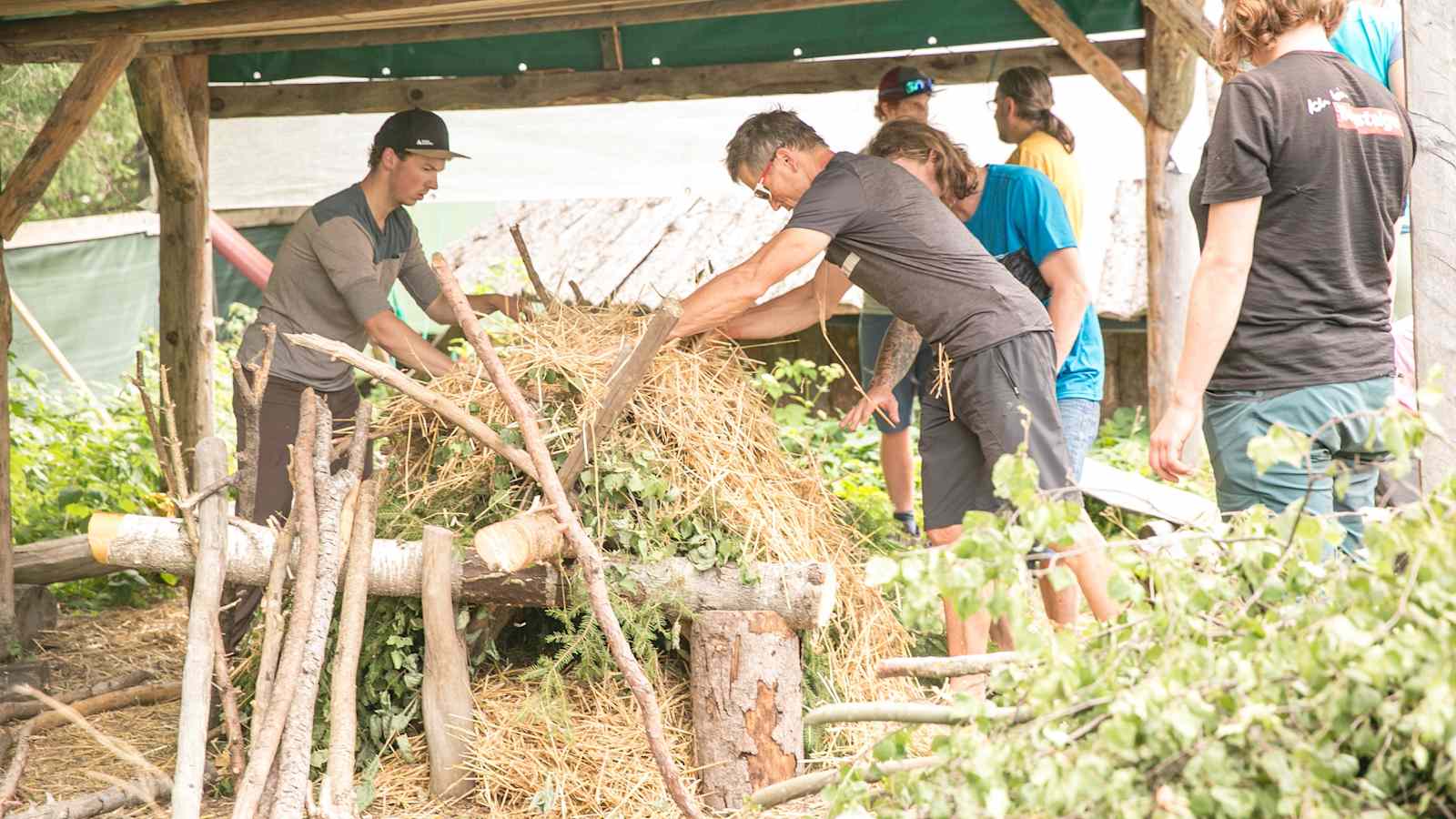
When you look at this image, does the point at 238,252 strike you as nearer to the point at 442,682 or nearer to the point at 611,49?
the point at 611,49

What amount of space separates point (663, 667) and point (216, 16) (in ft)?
10.4

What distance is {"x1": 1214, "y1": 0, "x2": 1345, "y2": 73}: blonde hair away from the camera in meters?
2.90

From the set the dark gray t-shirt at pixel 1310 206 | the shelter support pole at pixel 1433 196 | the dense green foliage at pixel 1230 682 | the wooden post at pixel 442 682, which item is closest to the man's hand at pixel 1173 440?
the dark gray t-shirt at pixel 1310 206

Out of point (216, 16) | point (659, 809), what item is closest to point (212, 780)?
point (659, 809)

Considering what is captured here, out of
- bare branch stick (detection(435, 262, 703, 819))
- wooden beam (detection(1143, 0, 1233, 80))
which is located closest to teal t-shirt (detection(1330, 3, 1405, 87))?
wooden beam (detection(1143, 0, 1233, 80))

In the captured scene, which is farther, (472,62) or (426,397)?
(472,62)

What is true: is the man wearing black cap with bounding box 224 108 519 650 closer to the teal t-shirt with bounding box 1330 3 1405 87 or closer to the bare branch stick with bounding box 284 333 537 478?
the bare branch stick with bounding box 284 333 537 478

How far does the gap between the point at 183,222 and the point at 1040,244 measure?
4402mm

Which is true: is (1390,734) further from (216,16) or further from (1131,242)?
(1131,242)

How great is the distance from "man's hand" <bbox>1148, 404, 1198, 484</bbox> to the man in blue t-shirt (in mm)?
1488

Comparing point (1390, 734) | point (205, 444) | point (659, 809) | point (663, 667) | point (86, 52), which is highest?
point (86, 52)

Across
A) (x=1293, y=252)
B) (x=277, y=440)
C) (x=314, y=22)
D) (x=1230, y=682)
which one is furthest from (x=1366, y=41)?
(x=277, y=440)

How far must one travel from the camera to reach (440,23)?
6680mm

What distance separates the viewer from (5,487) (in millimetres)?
5453
